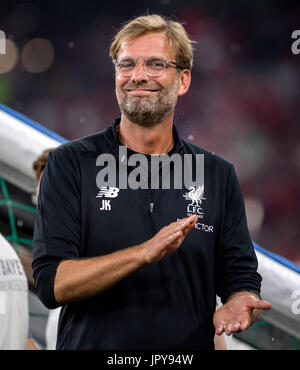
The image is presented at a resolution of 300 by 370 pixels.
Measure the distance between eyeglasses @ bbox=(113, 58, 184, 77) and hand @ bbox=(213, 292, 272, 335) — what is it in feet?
1.39

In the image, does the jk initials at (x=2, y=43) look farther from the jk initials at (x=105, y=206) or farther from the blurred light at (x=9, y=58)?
the jk initials at (x=105, y=206)

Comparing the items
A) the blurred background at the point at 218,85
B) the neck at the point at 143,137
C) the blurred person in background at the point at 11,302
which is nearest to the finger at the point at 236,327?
the neck at the point at 143,137

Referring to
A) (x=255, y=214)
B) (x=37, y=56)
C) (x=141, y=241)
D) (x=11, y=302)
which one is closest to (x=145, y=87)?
(x=141, y=241)

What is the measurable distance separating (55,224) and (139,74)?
0.30 meters

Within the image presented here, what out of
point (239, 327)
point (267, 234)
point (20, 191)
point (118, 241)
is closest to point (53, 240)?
point (118, 241)

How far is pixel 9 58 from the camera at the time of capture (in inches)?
160

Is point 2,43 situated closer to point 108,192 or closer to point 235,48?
point 235,48

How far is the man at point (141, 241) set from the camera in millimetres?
946

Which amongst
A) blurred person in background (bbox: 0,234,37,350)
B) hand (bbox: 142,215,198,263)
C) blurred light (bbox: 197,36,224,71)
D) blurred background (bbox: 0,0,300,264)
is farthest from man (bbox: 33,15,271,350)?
blurred light (bbox: 197,36,224,71)

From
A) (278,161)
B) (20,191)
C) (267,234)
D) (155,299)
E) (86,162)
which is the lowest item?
(267,234)

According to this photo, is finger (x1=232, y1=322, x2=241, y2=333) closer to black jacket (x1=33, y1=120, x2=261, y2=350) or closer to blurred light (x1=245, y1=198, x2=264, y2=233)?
black jacket (x1=33, y1=120, x2=261, y2=350)

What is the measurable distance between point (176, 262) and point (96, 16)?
128 inches

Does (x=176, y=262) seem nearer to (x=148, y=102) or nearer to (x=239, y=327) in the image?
(x=239, y=327)
